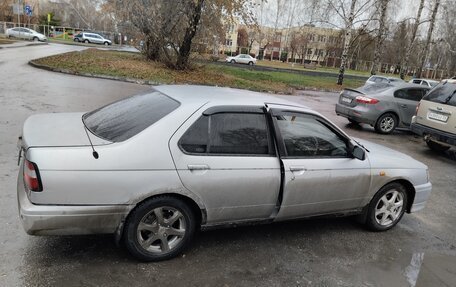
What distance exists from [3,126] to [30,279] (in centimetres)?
552

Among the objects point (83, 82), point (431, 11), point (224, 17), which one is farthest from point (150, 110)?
point (431, 11)

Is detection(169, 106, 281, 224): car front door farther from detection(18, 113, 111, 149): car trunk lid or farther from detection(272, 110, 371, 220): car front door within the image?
detection(18, 113, 111, 149): car trunk lid

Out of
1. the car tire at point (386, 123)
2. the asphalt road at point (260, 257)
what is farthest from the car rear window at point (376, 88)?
the asphalt road at point (260, 257)

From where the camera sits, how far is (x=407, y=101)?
1210 cm

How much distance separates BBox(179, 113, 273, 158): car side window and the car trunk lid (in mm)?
778

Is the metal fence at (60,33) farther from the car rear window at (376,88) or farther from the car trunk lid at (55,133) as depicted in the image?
the car trunk lid at (55,133)

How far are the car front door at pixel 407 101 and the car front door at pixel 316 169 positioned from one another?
339 inches

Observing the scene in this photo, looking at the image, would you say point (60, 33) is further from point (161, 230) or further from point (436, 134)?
point (161, 230)

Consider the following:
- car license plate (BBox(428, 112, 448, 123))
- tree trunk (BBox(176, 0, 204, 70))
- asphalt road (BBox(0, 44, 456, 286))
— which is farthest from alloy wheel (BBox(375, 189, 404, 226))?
tree trunk (BBox(176, 0, 204, 70))

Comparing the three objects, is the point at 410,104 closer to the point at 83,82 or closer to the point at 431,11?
the point at 83,82

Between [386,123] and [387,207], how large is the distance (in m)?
7.99

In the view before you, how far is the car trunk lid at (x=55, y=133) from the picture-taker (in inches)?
132

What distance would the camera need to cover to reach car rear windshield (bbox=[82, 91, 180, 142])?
361cm

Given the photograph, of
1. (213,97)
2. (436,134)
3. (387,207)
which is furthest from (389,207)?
(436,134)
